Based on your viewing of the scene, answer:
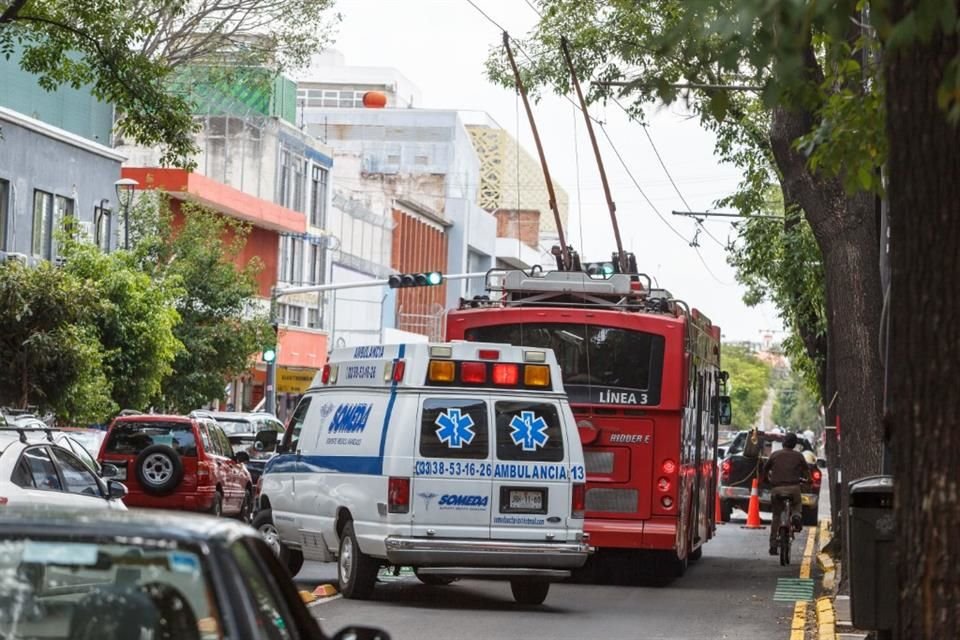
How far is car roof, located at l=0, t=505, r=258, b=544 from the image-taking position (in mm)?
5707

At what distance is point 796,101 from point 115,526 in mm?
5848

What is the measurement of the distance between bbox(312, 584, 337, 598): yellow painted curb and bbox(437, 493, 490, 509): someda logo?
5.42 feet

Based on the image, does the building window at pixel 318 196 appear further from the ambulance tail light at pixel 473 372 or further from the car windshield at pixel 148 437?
the ambulance tail light at pixel 473 372

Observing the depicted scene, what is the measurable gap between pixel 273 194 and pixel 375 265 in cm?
1435

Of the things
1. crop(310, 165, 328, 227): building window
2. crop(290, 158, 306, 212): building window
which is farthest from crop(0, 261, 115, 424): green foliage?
crop(310, 165, 328, 227): building window

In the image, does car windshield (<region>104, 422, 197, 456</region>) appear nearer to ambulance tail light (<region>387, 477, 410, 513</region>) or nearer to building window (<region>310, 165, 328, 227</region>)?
ambulance tail light (<region>387, 477, 410, 513</region>)

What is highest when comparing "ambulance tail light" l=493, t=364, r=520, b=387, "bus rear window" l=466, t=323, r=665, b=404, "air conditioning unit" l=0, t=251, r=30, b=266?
"air conditioning unit" l=0, t=251, r=30, b=266

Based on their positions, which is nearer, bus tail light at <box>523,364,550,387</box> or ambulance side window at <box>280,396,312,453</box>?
bus tail light at <box>523,364,550,387</box>

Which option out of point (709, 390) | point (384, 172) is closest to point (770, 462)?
point (709, 390)

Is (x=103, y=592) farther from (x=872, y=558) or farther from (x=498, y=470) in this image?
(x=498, y=470)

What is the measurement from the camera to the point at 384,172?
3930 inches

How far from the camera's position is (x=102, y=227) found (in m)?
46.0

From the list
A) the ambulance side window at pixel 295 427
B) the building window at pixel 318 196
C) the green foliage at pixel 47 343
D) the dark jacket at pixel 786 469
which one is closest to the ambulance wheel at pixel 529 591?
the ambulance side window at pixel 295 427

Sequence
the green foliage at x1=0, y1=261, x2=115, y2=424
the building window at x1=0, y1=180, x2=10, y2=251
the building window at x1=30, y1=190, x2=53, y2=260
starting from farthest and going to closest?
the building window at x1=30, y1=190, x2=53, y2=260, the building window at x1=0, y1=180, x2=10, y2=251, the green foliage at x1=0, y1=261, x2=115, y2=424
